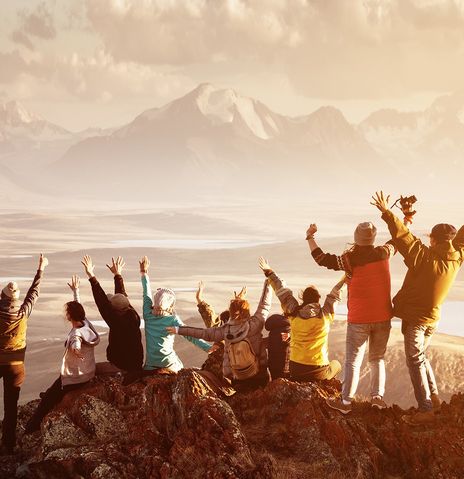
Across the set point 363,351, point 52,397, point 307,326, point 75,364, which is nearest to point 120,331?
point 75,364


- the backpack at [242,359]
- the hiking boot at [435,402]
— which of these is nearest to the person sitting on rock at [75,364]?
the backpack at [242,359]

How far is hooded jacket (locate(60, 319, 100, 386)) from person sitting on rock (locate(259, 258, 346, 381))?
9.29 feet

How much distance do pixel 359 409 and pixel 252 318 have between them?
6.77 ft

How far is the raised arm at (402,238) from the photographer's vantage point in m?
9.52

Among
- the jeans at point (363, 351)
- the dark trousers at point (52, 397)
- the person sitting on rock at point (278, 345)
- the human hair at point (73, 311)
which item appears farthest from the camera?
the person sitting on rock at point (278, 345)

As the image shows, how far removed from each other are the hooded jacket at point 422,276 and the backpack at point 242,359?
2.33m

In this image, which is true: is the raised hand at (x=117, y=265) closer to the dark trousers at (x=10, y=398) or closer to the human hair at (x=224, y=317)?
the human hair at (x=224, y=317)

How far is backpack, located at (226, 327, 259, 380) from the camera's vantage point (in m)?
10.6

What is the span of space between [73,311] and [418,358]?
5.02m

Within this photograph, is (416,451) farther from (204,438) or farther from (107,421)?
(107,421)

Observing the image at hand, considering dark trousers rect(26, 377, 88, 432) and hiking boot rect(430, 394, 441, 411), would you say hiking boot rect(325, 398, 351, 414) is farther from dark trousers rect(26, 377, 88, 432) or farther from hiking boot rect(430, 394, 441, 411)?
dark trousers rect(26, 377, 88, 432)

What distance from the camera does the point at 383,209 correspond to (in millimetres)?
9625

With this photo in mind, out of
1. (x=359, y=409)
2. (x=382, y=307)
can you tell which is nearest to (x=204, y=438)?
(x=359, y=409)

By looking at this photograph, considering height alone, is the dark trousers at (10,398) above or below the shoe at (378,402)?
below
